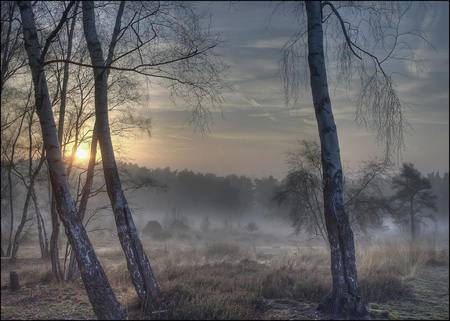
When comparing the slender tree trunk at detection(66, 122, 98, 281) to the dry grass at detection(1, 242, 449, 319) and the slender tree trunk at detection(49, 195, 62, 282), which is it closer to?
the slender tree trunk at detection(49, 195, 62, 282)

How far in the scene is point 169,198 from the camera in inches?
2734

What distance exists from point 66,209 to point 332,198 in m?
4.06

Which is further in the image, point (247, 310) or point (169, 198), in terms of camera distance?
point (169, 198)

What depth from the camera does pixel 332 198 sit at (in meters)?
6.86

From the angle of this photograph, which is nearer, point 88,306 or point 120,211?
point 120,211

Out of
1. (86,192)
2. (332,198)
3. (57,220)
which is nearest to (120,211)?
(332,198)

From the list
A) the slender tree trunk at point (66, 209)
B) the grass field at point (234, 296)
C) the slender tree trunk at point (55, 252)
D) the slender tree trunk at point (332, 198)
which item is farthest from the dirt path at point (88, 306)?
the slender tree trunk at point (66, 209)

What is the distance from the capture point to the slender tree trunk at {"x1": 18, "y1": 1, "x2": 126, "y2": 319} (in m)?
5.80

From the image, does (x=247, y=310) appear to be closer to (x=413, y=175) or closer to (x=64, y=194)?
(x=64, y=194)

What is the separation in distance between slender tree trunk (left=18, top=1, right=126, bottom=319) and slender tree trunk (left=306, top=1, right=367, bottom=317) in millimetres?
3333

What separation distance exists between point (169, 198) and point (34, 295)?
199 ft

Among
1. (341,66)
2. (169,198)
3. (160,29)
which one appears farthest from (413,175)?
(169,198)

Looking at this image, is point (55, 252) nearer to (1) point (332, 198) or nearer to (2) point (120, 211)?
(2) point (120, 211)

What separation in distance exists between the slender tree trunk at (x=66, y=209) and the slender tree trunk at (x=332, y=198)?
3.33m
